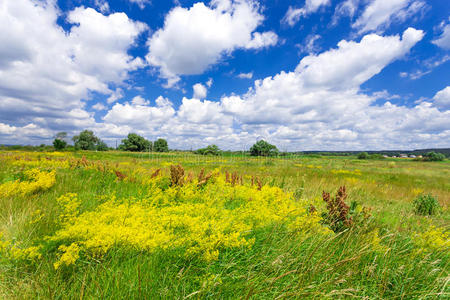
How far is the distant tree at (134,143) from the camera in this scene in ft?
294

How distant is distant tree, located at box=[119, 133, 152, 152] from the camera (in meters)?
89.7

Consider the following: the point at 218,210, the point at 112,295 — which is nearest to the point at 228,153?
the point at 218,210

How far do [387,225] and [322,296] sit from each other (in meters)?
3.90

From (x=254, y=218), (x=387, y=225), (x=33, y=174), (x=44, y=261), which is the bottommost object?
(x=387, y=225)

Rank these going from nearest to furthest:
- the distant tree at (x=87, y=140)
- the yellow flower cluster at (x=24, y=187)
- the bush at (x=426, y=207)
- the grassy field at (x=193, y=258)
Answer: the grassy field at (x=193, y=258) < the yellow flower cluster at (x=24, y=187) < the bush at (x=426, y=207) < the distant tree at (x=87, y=140)

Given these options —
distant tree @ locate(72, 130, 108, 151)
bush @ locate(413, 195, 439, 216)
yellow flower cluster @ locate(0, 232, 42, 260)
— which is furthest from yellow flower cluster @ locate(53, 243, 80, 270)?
distant tree @ locate(72, 130, 108, 151)

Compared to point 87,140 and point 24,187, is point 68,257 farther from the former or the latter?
point 87,140

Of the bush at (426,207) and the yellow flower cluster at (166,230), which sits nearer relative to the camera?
the yellow flower cluster at (166,230)

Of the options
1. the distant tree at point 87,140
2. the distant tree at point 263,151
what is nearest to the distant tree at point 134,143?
the distant tree at point 87,140

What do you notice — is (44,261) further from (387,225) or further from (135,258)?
(387,225)

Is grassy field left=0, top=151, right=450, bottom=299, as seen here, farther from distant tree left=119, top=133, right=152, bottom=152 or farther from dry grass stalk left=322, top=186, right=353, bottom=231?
distant tree left=119, top=133, right=152, bottom=152

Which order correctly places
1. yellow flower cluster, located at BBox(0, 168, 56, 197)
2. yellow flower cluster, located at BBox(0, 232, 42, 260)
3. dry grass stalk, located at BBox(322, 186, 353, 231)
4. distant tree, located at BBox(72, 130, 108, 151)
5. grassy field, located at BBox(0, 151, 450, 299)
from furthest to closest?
distant tree, located at BBox(72, 130, 108, 151) < yellow flower cluster, located at BBox(0, 168, 56, 197) < dry grass stalk, located at BBox(322, 186, 353, 231) < yellow flower cluster, located at BBox(0, 232, 42, 260) < grassy field, located at BBox(0, 151, 450, 299)

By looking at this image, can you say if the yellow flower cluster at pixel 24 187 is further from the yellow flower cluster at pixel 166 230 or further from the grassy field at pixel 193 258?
the yellow flower cluster at pixel 166 230

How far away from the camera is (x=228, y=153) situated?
28.6 meters
